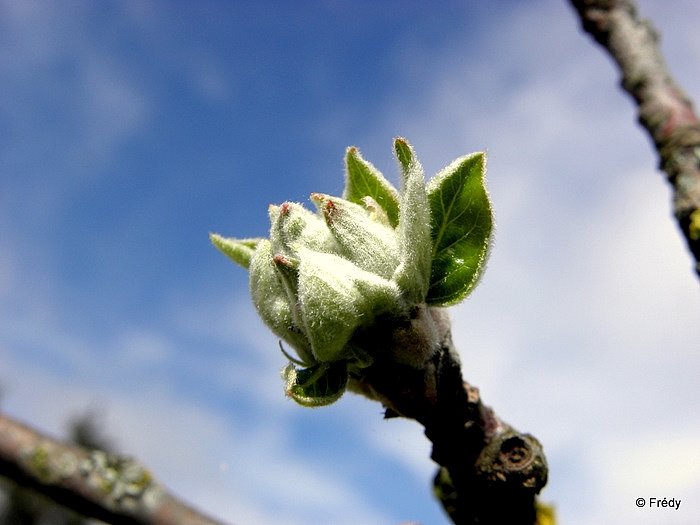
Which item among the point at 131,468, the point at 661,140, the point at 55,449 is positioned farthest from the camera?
the point at 661,140

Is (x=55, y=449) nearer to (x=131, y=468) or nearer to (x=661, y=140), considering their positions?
(x=131, y=468)

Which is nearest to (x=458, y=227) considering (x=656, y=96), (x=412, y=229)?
(x=412, y=229)

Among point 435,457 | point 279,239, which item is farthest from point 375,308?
point 435,457

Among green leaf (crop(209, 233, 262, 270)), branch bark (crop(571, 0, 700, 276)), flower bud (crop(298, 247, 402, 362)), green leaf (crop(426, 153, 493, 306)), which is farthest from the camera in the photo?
branch bark (crop(571, 0, 700, 276))

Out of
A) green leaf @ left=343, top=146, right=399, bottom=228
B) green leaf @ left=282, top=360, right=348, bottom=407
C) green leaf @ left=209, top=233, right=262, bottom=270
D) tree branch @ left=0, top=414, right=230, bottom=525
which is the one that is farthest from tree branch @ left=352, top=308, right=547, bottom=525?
tree branch @ left=0, top=414, right=230, bottom=525

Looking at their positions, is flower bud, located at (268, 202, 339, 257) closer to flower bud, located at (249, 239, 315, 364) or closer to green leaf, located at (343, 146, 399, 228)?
flower bud, located at (249, 239, 315, 364)

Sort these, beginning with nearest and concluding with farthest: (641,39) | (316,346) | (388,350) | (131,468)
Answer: (316,346) → (388,350) → (131,468) → (641,39)

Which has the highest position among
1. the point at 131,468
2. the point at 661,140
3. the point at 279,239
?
the point at 661,140

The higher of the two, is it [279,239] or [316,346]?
[279,239]
